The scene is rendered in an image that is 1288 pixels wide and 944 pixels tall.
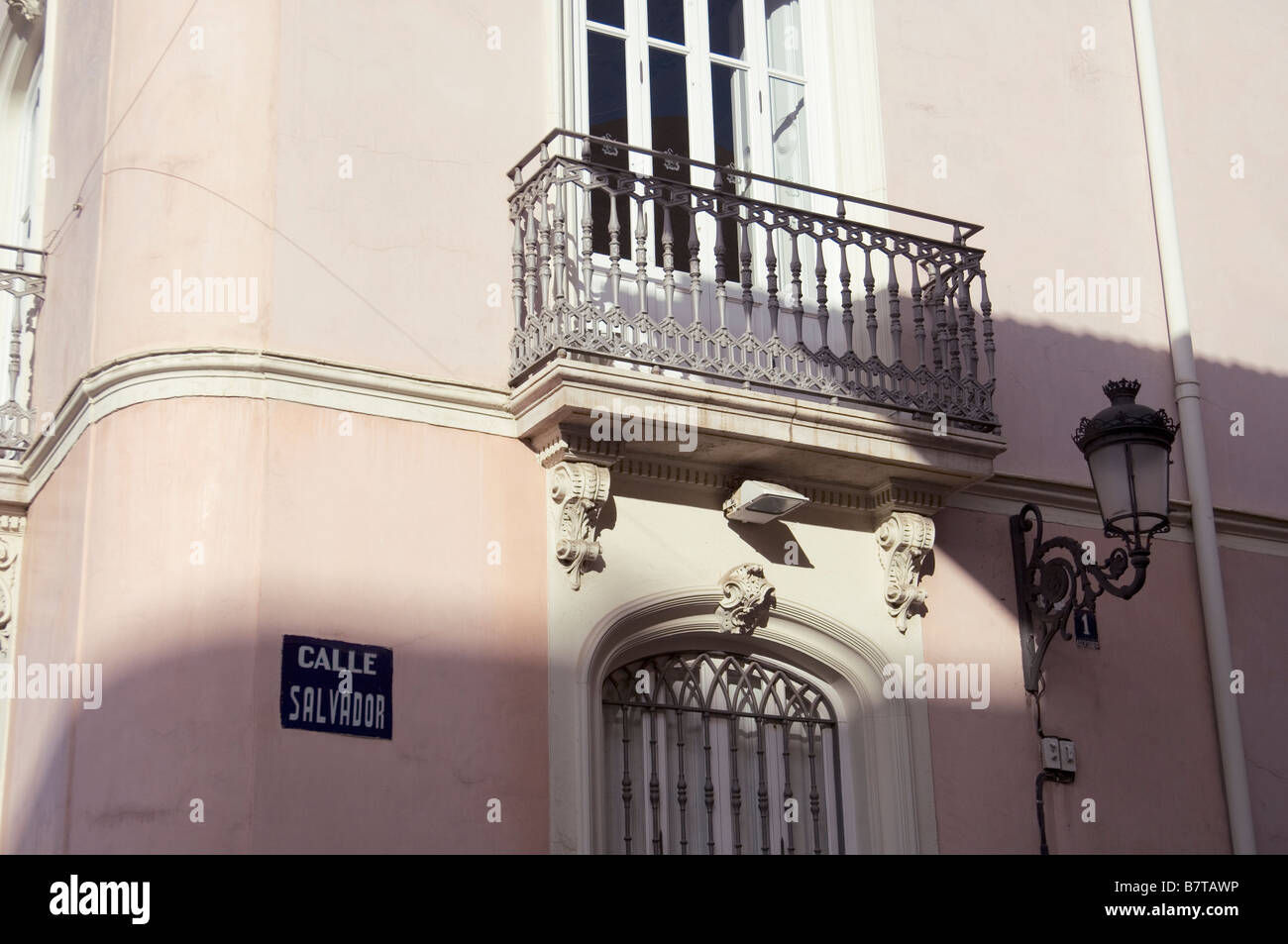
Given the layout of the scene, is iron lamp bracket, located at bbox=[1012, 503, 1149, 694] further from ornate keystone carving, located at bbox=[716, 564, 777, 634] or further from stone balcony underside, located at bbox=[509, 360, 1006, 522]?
ornate keystone carving, located at bbox=[716, 564, 777, 634]

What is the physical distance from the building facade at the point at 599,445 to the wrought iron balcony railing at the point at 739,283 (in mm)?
32

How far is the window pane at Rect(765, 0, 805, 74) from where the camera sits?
1079cm

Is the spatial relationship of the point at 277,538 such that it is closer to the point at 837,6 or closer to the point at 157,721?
the point at 157,721

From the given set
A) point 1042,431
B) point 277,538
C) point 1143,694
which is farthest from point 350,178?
point 1143,694

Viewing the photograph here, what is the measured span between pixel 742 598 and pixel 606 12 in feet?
10.4

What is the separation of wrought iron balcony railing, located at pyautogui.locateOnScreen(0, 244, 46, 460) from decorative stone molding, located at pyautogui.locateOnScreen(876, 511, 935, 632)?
421 cm

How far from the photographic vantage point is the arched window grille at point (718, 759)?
29.0ft

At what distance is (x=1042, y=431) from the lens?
10430 mm

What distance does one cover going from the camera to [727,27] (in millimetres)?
10680

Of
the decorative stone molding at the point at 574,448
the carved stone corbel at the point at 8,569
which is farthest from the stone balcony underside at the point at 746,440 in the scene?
the carved stone corbel at the point at 8,569

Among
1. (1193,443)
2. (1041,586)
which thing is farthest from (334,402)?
(1193,443)

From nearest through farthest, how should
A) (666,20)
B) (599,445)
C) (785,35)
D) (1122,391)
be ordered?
(599,445), (1122,391), (666,20), (785,35)

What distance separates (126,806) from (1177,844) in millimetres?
5124

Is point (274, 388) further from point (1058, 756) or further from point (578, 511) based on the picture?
point (1058, 756)
